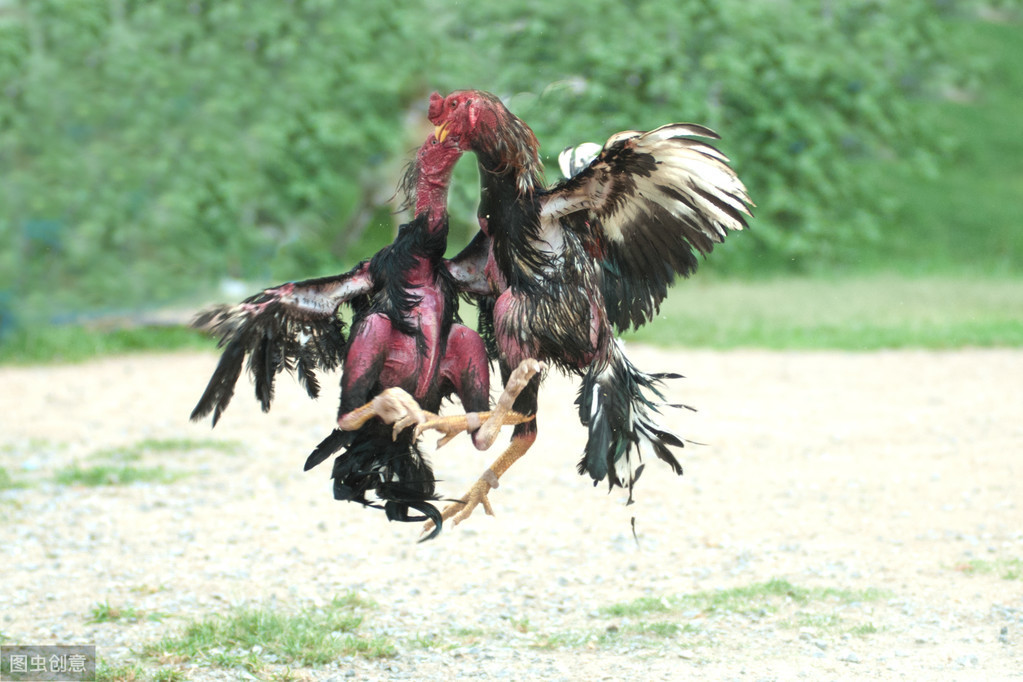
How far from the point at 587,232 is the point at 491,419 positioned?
64cm

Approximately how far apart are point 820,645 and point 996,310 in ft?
30.7

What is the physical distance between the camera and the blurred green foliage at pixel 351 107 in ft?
39.7

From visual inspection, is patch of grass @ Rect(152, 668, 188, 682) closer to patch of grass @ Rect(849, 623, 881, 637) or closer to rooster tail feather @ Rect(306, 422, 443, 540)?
rooster tail feather @ Rect(306, 422, 443, 540)

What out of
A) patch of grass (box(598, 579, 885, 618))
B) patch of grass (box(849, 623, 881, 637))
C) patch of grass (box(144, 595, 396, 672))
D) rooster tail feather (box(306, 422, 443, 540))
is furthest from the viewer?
patch of grass (box(598, 579, 885, 618))

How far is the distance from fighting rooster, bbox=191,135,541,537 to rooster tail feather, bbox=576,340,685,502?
0.76 ft

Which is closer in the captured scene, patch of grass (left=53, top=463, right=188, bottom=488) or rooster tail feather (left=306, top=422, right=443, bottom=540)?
rooster tail feather (left=306, top=422, right=443, bottom=540)

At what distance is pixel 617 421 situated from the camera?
11.6 ft

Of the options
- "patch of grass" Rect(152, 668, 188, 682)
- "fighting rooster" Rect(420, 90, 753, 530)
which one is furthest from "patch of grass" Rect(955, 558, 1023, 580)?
"patch of grass" Rect(152, 668, 188, 682)

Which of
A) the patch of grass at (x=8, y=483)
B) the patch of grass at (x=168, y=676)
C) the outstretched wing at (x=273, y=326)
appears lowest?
the patch of grass at (x=168, y=676)

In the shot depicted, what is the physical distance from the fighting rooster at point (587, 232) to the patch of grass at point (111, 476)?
5221 millimetres

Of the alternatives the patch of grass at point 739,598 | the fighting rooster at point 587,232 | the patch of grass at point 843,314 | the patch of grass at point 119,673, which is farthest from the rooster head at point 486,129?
the patch of grass at point 843,314

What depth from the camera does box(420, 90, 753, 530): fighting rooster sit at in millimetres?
3369

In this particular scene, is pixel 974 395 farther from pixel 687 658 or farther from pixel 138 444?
pixel 138 444

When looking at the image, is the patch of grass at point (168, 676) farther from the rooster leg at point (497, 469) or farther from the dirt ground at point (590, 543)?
the rooster leg at point (497, 469)
